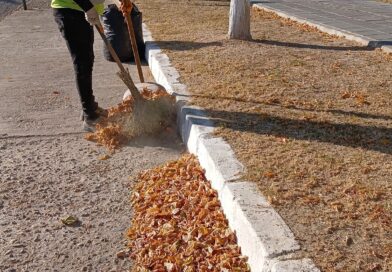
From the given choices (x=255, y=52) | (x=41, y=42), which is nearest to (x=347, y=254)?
(x=255, y=52)

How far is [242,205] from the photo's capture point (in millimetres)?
3422

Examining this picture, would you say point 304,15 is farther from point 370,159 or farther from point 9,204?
point 9,204

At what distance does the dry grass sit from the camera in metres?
3.18

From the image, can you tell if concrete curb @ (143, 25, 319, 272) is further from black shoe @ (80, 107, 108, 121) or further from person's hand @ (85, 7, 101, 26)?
person's hand @ (85, 7, 101, 26)

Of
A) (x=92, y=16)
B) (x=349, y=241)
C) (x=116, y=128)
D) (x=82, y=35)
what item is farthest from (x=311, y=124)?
(x=82, y=35)

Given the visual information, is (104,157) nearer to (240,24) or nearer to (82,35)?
(82,35)

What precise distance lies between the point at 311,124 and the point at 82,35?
7.69ft

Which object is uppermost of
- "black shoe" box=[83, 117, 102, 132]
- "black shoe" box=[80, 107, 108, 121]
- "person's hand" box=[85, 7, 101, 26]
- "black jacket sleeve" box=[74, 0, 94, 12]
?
"black jacket sleeve" box=[74, 0, 94, 12]

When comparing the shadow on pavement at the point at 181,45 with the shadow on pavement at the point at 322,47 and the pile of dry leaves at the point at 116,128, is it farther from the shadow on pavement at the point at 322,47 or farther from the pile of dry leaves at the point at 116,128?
the pile of dry leaves at the point at 116,128

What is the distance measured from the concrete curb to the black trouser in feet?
3.19

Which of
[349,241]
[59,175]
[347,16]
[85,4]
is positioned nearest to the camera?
[349,241]

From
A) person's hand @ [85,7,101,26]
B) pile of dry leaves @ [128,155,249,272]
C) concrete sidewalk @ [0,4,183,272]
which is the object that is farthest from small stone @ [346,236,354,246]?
person's hand @ [85,7,101,26]

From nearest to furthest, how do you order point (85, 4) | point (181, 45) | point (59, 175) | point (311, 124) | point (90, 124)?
1. point (59, 175)
2. point (311, 124)
3. point (85, 4)
4. point (90, 124)
5. point (181, 45)

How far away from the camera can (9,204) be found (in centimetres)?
414
